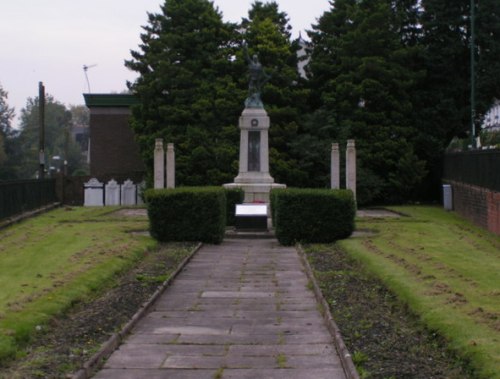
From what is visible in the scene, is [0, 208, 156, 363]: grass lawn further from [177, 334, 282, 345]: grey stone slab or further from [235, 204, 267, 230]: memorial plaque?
[235, 204, 267, 230]: memorial plaque

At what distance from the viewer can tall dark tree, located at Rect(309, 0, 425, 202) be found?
3988cm

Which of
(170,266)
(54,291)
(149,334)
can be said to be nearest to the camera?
(149,334)

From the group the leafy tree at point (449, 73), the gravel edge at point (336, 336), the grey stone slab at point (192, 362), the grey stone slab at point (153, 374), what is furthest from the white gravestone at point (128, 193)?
the grey stone slab at point (153, 374)

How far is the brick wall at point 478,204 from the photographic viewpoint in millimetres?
24797

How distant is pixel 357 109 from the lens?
40.9m

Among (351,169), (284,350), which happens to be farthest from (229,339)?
(351,169)

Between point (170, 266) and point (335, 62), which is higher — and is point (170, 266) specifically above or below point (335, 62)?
below

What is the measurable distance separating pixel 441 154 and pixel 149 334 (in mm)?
32699

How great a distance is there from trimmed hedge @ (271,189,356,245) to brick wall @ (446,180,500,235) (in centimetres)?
568

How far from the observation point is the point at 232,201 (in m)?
26.8

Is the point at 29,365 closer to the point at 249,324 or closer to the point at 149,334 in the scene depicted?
the point at 149,334

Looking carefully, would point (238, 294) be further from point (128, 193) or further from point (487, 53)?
point (128, 193)

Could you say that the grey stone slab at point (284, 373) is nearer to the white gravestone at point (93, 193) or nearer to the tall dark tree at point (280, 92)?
the tall dark tree at point (280, 92)

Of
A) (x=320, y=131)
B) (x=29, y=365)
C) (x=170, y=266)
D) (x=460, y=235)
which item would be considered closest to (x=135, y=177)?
(x=320, y=131)
